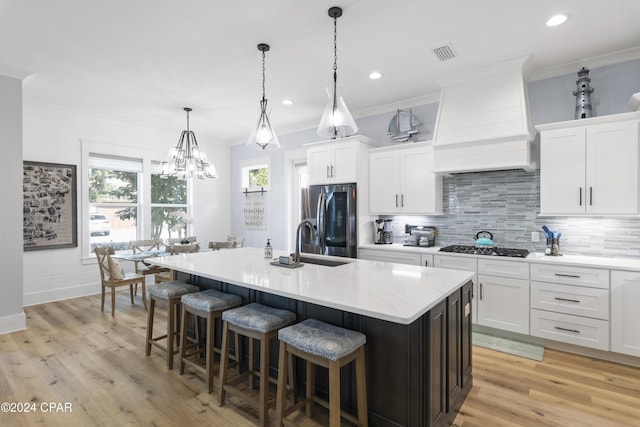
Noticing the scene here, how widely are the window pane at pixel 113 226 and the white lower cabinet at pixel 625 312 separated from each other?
255 inches

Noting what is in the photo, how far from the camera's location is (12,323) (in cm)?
363

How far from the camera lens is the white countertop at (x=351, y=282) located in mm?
1624

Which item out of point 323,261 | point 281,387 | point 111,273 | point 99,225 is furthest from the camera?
point 99,225

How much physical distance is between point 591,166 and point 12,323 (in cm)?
622

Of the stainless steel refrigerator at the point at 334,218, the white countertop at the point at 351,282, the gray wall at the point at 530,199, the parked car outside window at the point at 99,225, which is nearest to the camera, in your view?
the white countertop at the point at 351,282

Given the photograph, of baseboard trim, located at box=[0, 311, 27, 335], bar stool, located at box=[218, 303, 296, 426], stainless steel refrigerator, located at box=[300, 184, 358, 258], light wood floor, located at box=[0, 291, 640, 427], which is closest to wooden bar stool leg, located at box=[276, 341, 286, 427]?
bar stool, located at box=[218, 303, 296, 426]

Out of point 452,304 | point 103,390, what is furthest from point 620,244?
point 103,390

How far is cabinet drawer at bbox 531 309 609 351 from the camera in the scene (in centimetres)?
294

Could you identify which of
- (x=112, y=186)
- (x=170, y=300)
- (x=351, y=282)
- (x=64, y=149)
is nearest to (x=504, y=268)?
(x=351, y=282)

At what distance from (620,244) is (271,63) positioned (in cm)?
396

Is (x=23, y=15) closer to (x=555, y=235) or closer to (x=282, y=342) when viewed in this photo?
(x=282, y=342)

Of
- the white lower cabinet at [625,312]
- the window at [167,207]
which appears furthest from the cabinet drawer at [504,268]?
the window at [167,207]

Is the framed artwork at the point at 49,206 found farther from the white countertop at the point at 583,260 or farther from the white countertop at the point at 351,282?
the white countertop at the point at 583,260

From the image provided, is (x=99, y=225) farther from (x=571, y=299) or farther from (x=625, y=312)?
(x=625, y=312)
